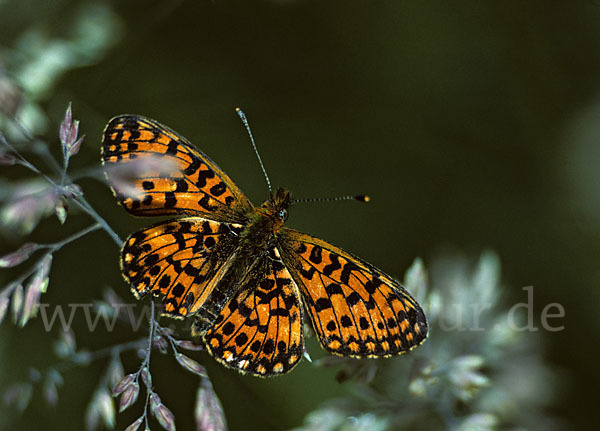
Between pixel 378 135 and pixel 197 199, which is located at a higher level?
pixel 378 135

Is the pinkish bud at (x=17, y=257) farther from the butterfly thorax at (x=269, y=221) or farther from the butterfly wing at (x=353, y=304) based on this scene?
the butterfly wing at (x=353, y=304)

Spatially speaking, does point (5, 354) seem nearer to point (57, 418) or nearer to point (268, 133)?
point (57, 418)

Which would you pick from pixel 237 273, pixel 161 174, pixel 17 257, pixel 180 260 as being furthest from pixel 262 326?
pixel 17 257

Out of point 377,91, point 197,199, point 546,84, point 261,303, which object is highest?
point 546,84

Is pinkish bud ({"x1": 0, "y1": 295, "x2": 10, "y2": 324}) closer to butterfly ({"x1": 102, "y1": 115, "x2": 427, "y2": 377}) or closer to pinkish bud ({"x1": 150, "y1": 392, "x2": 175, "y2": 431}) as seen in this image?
butterfly ({"x1": 102, "y1": 115, "x2": 427, "y2": 377})

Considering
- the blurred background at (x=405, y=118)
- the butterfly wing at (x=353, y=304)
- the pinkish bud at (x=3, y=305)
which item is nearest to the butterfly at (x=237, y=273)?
the butterfly wing at (x=353, y=304)

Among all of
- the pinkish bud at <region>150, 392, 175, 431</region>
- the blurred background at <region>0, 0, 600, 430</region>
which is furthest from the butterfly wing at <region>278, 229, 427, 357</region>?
the blurred background at <region>0, 0, 600, 430</region>

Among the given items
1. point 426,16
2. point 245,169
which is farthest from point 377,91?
point 245,169
